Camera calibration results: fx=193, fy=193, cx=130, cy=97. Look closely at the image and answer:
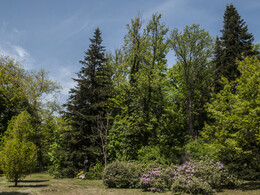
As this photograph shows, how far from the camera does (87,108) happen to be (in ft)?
71.2

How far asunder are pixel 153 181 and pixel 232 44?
18685mm

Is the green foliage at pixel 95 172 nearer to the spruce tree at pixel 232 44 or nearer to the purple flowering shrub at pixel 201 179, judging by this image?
the purple flowering shrub at pixel 201 179

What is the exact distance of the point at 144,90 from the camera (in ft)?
72.6

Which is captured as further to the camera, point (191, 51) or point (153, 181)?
point (191, 51)

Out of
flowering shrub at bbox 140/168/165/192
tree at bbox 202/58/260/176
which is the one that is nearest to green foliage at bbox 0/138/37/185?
flowering shrub at bbox 140/168/165/192

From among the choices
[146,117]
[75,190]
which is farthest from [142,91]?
[75,190]

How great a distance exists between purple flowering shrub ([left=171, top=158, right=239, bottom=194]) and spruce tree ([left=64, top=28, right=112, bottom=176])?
34.3 ft

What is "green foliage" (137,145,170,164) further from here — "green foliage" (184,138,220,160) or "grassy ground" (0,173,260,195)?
"grassy ground" (0,173,260,195)

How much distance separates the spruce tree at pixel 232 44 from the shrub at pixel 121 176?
47.7ft

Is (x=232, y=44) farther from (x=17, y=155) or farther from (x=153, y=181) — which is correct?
(x=17, y=155)

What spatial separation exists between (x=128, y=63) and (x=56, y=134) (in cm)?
1234

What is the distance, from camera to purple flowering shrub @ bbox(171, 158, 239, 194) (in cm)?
1043

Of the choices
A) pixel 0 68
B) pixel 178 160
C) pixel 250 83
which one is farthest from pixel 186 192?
pixel 0 68

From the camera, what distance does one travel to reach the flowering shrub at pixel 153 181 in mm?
11594
